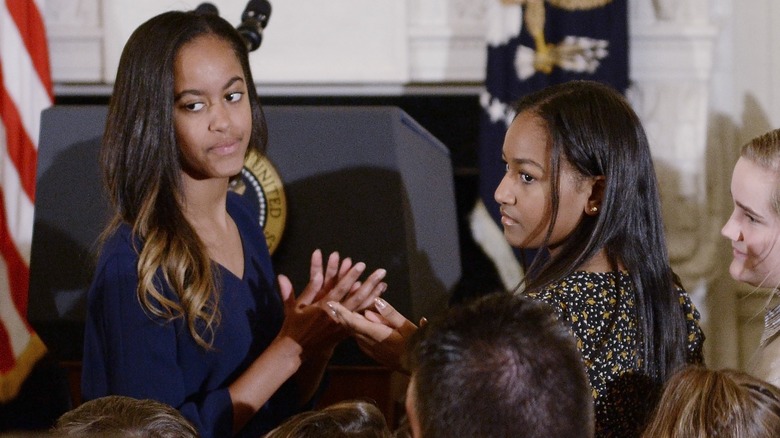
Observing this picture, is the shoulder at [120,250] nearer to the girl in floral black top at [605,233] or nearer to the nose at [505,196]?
the girl in floral black top at [605,233]

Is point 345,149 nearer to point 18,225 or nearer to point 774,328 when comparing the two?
point 774,328

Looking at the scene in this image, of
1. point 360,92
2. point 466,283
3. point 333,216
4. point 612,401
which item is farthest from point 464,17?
point 612,401

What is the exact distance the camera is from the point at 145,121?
5.45ft

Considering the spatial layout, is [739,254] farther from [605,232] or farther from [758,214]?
[605,232]

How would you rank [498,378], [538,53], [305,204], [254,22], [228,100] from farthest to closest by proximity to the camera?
[538,53]
[254,22]
[305,204]
[228,100]
[498,378]

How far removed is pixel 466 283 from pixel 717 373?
232 cm

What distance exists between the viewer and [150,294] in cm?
155

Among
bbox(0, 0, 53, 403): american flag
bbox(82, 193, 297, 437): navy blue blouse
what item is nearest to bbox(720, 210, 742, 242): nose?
bbox(82, 193, 297, 437): navy blue blouse

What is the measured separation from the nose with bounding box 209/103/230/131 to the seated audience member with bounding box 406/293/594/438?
0.72 metres

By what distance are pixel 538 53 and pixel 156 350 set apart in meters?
2.15

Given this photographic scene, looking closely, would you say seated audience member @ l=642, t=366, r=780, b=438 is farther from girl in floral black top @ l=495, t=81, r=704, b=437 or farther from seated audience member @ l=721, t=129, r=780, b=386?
seated audience member @ l=721, t=129, r=780, b=386

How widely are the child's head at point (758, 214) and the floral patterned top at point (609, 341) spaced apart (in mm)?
291

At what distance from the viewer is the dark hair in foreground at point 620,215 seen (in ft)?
4.88

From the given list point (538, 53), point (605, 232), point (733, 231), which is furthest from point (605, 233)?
point (538, 53)
